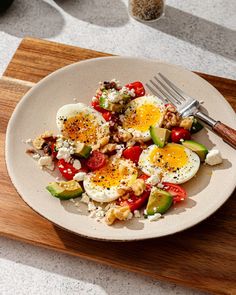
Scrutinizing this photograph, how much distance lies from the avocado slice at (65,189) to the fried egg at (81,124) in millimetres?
251

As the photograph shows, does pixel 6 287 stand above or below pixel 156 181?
below

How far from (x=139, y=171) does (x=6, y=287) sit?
684 mm

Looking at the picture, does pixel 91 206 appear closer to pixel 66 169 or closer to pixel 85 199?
pixel 85 199

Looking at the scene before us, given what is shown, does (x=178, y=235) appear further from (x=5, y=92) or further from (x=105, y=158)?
(x=5, y=92)

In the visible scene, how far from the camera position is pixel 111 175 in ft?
7.70

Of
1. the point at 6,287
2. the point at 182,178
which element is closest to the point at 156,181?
the point at 182,178

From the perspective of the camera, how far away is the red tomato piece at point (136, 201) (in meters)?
2.23

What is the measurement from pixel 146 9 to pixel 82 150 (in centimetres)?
135

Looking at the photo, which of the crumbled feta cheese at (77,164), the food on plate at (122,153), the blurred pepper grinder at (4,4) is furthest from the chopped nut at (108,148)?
the blurred pepper grinder at (4,4)

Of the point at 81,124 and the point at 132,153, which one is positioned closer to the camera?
the point at 132,153

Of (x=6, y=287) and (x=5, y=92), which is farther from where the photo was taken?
(x=5, y=92)

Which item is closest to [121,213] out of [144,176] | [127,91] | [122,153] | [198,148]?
[144,176]

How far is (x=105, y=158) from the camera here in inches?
94.1

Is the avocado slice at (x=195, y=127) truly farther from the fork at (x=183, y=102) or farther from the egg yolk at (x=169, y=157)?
the egg yolk at (x=169, y=157)
